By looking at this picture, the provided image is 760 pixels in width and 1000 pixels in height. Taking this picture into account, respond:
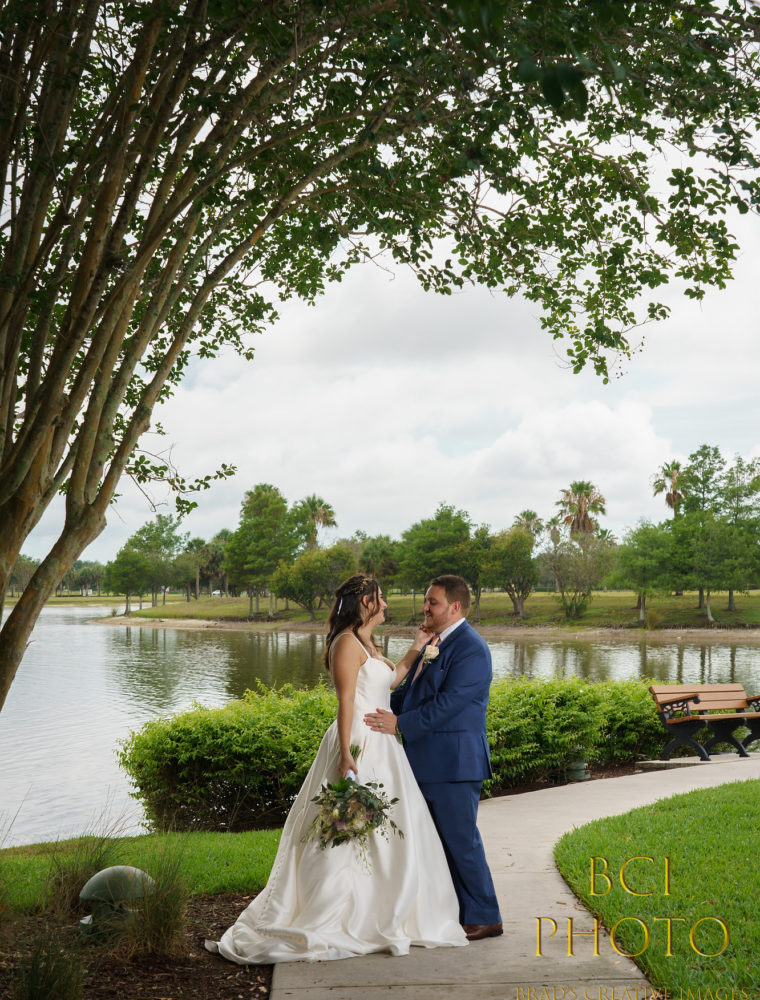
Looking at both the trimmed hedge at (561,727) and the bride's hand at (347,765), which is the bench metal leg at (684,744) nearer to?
the trimmed hedge at (561,727)

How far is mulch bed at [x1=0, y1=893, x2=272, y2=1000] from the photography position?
4.12 metres

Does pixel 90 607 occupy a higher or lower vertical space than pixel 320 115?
lower

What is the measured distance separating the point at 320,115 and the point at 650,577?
59.9m

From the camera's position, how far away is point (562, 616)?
6669 centimetres

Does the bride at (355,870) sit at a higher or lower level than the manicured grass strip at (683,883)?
higher

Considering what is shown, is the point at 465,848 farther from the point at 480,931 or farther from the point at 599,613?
the point at 599,613

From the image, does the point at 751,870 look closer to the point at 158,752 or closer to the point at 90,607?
the point at 158,752

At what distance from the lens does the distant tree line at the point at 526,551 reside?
6197 cm

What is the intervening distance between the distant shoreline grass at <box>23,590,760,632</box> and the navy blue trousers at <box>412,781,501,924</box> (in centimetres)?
5635

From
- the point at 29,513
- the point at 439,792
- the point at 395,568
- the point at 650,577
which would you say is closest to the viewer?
the point at 439,792

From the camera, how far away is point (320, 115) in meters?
6.73

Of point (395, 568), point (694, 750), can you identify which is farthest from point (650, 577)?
point (694, 750)

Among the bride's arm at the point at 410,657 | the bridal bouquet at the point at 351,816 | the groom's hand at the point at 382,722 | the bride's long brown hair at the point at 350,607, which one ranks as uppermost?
the bride's long brown hair at the point at 350,607

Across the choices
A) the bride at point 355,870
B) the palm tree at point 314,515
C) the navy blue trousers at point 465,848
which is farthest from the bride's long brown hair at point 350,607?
the palm tree at point 314,515
